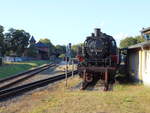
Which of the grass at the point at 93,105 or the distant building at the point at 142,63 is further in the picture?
the distant building at the point at 142,63

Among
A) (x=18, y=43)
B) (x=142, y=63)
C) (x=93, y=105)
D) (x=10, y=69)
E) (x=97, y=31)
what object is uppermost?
(x=18, y=43)

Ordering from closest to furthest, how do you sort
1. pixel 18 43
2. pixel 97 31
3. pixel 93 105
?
pixel 93 105
pixel 97 31
pixel 18 43

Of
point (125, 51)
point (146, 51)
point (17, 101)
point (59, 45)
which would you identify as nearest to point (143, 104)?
point (17, 101)

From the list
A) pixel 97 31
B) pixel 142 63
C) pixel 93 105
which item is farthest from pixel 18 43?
pixel 93 105

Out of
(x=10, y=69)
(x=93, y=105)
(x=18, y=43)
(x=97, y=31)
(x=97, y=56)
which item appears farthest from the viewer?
(x=18, y=43)

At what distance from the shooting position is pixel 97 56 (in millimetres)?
20297

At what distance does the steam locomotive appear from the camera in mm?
19352

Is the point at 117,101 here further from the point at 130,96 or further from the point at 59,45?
the point at 59,45

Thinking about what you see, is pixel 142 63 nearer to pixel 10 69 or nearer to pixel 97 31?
pixel 97 31

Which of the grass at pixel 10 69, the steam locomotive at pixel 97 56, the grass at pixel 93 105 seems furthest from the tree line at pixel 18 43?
the grass at pixel 93 105

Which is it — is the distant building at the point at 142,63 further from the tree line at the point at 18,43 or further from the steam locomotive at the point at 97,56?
the tree line at the point at 18,43

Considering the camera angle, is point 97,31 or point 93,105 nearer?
point 93,105

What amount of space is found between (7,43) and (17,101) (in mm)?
80304

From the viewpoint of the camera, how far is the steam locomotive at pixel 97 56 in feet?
63.5
